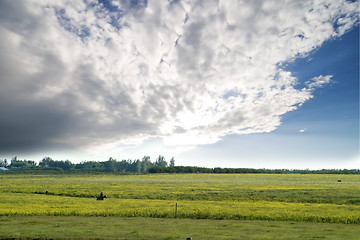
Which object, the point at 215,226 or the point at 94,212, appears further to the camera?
the point at 94,212

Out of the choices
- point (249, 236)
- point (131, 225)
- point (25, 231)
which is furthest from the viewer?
point (131, 225)

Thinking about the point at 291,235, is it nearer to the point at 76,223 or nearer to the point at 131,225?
the point at 131,225

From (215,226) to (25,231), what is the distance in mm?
17090

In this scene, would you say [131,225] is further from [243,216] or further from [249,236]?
[243,216]

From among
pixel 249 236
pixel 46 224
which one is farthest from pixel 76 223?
pixel 249 236

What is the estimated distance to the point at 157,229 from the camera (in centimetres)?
2270

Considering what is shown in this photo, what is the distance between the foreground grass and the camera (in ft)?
66.4

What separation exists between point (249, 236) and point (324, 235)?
6.50m

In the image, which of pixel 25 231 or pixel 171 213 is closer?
pixel 25 231

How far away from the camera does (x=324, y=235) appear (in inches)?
824

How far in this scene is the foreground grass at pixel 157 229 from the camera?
20234mm

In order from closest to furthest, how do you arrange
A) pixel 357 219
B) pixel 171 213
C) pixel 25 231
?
1. pixel 25 231
2. pixel 357 219
3. pixel 171 213

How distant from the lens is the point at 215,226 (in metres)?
24.5

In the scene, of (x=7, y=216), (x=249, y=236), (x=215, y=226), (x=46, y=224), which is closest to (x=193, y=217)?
(x=215, y=226)
